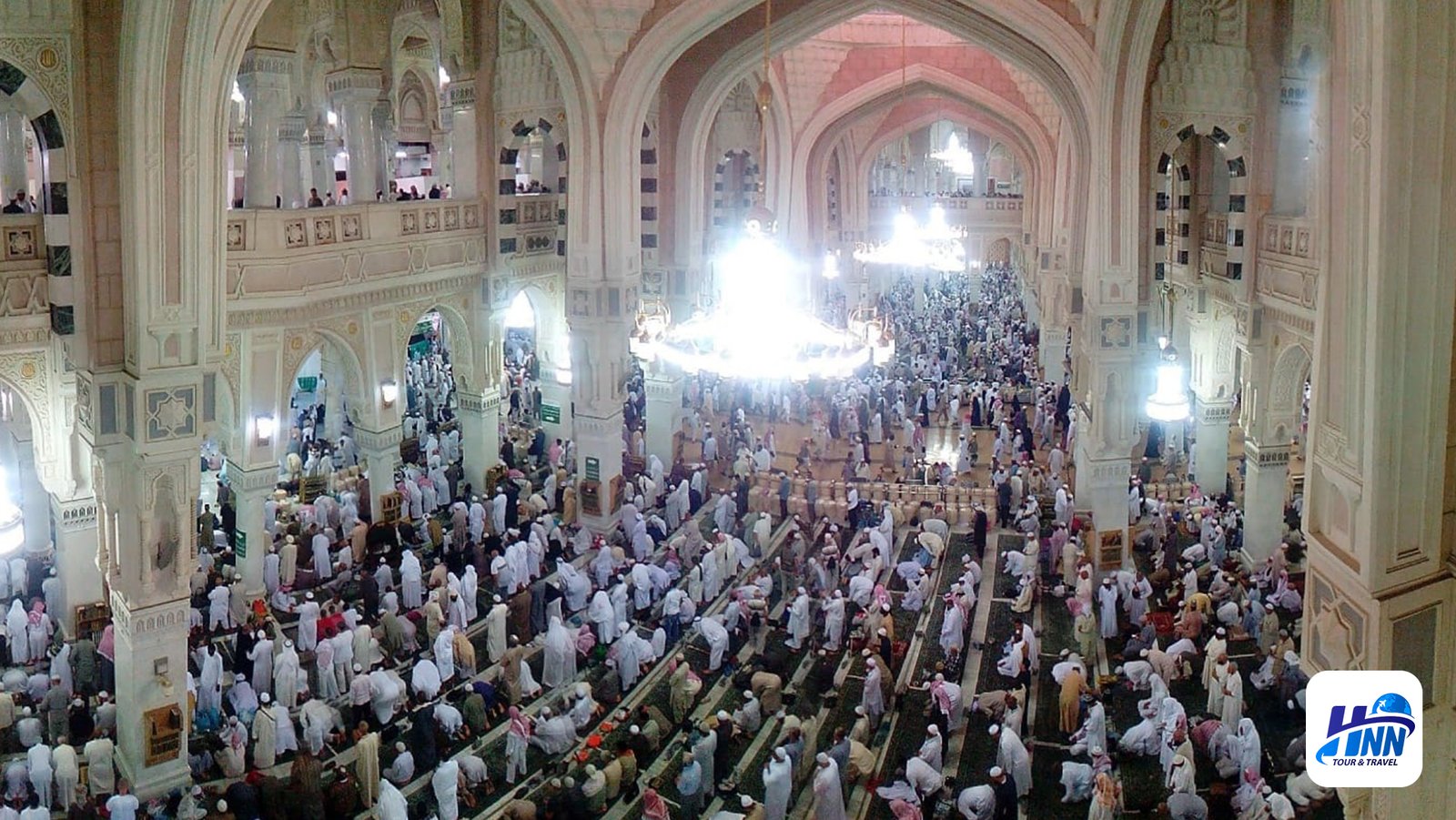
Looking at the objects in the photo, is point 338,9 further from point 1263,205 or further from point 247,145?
point 1263,205

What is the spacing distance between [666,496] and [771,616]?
3.81 meters

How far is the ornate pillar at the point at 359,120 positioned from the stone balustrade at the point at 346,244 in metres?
1.83

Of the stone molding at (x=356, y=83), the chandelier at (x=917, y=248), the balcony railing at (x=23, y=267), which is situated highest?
the stone molding at (x=356, y=83)

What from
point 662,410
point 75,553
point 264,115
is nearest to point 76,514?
point 75,553

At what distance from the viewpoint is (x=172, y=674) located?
28.9 ft

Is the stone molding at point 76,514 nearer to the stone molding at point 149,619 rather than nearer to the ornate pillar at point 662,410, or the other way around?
the stone molding at point 149,619

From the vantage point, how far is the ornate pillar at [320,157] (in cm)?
1603

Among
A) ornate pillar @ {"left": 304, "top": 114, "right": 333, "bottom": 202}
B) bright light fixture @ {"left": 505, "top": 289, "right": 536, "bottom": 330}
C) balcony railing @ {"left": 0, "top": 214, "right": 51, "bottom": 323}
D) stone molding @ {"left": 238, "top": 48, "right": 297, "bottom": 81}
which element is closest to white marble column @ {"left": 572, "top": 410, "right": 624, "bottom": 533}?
ornate pillar @ {"left": 304, "top": 114, "right": 333, "bottom": 202}

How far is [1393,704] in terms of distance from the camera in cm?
466

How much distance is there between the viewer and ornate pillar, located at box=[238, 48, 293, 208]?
13.3 metres

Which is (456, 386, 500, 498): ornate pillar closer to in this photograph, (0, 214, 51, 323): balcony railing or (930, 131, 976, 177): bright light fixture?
(0, 214, 51, 323): balcony railing

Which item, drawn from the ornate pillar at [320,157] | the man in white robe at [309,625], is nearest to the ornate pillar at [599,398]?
the ornate pillar at [320,157]

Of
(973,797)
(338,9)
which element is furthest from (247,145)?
(973,797)

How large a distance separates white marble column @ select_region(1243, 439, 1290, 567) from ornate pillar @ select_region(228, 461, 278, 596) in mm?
10305
